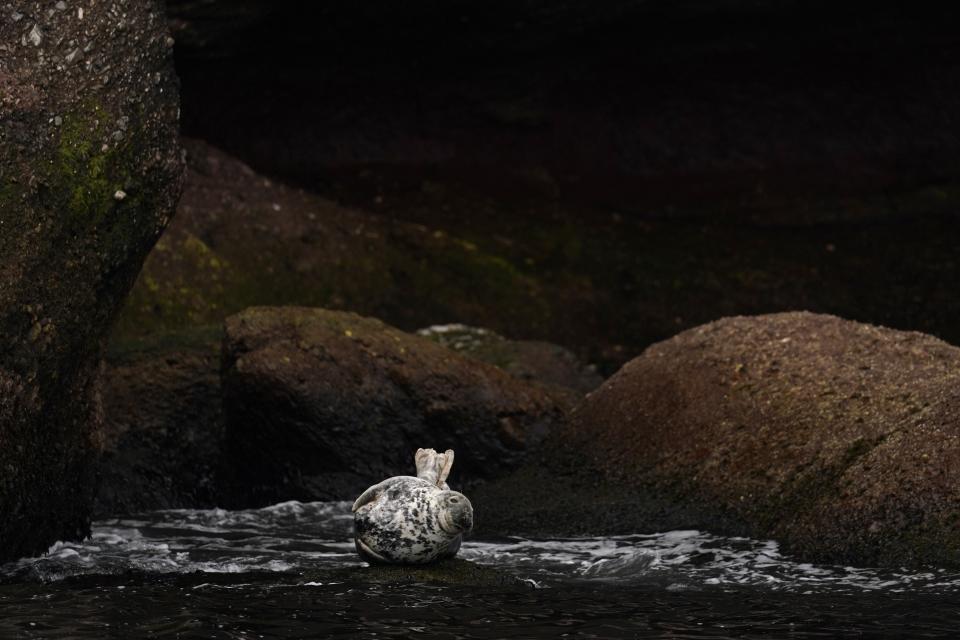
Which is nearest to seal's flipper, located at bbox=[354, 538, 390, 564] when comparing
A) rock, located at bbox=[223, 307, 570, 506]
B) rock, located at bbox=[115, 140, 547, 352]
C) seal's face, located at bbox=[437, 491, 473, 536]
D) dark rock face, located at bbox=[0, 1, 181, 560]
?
seal's face, located at bbox=[437, 491, 473, 536]

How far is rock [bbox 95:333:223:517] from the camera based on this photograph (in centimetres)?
813

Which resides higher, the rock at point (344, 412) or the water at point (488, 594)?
the rock at point (344, 412)

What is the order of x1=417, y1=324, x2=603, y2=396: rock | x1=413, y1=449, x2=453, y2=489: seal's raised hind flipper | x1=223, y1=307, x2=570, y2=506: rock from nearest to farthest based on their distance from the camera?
x1=413, y1=449, x2=453, y2=489: seal's raised hind flipper < x1=223, y1=307, x2=570, y2=506: rock < x1=417, y1=324, x2=603, y2=396: rock

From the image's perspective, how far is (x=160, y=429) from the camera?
8297mm

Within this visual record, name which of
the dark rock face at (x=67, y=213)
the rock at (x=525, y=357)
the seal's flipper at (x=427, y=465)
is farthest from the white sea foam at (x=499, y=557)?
the rock at (x=525, y=357)

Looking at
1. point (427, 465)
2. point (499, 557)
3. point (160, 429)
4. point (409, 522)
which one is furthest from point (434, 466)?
point (160, 429)

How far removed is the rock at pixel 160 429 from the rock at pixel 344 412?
32 cm

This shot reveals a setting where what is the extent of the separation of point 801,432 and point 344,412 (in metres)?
2.45

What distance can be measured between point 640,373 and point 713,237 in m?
5.75

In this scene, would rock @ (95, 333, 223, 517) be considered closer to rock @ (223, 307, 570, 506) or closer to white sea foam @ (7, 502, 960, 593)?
rock @ (223, 307, 570, 506)

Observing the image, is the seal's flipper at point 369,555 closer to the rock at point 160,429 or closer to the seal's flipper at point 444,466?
the seal's flipper at point 444,466

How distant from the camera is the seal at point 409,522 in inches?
221

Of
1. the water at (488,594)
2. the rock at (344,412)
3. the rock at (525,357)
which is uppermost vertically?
the rock at (525,357)

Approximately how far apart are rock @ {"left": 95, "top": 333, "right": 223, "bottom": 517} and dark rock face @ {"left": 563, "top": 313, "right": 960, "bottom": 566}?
208 cm
